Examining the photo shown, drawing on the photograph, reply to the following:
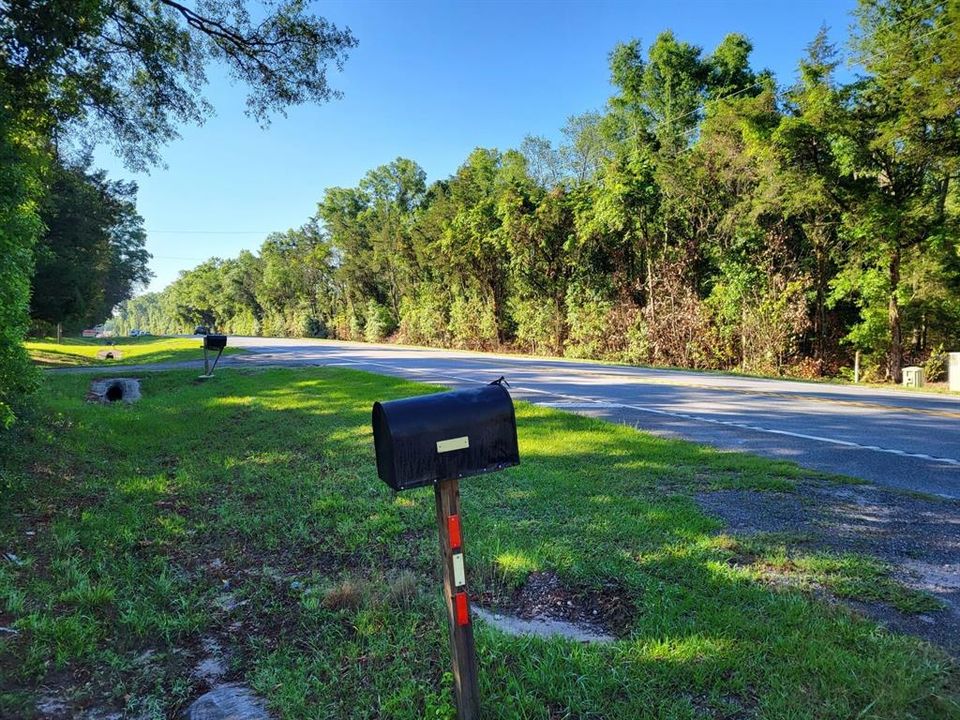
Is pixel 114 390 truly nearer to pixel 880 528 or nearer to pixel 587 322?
pixel 880 528

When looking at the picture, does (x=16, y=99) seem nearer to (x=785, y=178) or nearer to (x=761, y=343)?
(x=785, y=178)

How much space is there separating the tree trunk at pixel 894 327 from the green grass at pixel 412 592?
12.4 metres

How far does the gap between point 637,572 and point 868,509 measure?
203cm

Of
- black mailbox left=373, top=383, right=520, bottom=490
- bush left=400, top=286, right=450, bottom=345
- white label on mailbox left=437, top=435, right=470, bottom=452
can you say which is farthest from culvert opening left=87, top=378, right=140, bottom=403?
bush left=400, top=286, right=450, bottom=345

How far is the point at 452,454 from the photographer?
1.93 meters

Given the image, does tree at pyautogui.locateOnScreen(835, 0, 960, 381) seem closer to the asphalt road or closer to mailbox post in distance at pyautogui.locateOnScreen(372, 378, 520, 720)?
the asphalt road

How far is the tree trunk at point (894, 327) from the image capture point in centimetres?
1419

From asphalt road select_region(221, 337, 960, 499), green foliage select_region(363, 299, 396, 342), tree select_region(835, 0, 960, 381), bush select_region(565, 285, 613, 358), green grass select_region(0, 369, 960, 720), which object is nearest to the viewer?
green grass select_region(0, 369, 960, 720)

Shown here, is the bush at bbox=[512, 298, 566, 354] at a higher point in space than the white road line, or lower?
higher

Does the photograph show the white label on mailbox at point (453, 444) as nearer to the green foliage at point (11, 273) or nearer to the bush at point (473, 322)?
the green foliage at point (11, 273)

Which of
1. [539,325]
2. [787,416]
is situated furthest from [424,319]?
[787,416]

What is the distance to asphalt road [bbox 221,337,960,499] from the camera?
5027 mm

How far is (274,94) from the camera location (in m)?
9.43

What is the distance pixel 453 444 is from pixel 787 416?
6.81 m
